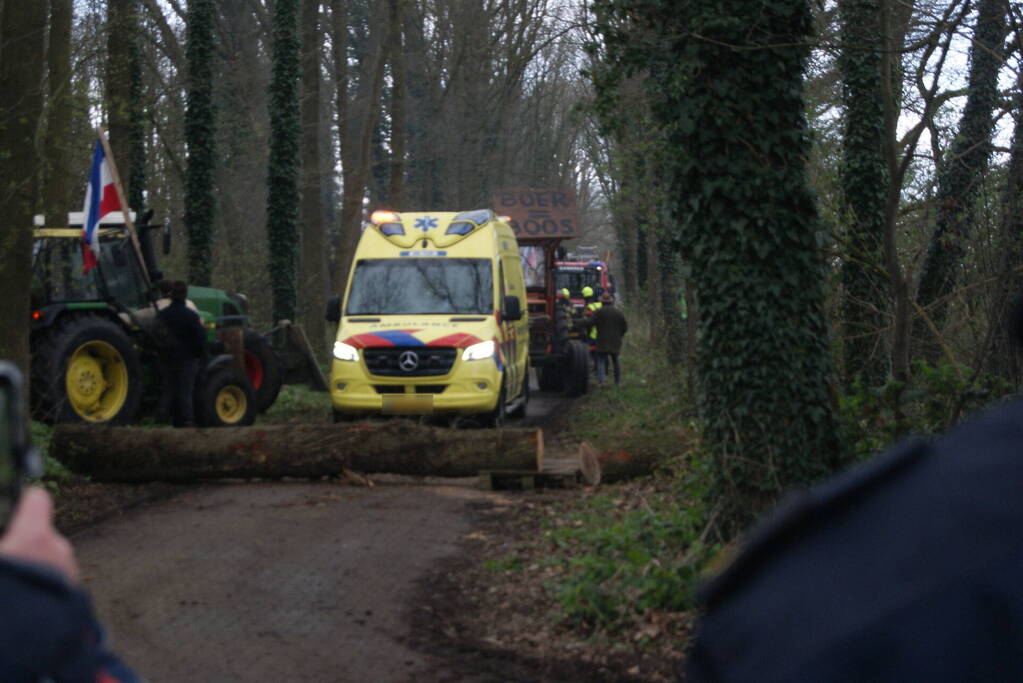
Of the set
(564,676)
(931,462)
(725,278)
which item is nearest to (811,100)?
(725,278)

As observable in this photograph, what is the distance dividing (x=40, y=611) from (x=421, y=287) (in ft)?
48.9

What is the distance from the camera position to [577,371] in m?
22.9

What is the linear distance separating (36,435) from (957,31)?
917 cm

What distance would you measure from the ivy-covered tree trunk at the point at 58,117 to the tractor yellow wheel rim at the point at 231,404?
343 cm

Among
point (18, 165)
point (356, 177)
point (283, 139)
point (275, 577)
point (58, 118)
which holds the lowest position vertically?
point (275, 577)

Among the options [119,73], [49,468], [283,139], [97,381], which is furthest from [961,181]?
[283,139]

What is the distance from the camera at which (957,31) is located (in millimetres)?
8367

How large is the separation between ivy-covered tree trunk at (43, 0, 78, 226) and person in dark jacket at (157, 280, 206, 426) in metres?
2.13

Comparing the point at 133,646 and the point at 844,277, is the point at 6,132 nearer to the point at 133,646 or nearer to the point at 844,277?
the point at 133,646

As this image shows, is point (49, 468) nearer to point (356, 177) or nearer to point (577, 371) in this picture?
point (577, 371)

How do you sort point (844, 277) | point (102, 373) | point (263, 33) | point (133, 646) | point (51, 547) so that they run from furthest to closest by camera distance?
point (263, 33) → point (102, 373) → point (844, 277) → point (133, 646) → point (51, 547)

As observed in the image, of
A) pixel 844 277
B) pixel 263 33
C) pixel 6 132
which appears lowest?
pixel 844 277

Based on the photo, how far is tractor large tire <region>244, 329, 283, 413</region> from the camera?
16953 millimetres

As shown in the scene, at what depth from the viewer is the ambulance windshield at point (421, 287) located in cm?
1596
